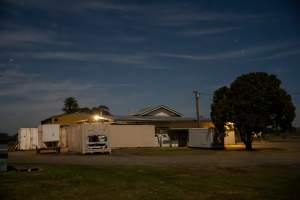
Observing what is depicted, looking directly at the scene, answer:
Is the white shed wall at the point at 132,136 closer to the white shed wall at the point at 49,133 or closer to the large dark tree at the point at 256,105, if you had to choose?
the white shed wall at the point at 49,133

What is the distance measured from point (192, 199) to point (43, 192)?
4882 mm

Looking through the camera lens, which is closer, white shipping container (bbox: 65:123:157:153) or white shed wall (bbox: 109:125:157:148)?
white shipping container (bbox: 65:123:157:153)

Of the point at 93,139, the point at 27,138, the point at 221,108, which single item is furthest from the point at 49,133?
the point at 221,108

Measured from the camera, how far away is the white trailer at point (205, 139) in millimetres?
46062

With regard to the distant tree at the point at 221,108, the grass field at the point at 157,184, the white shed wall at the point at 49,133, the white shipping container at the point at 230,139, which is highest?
the distant tree at the point at 221,108

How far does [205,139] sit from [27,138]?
22.6 meters

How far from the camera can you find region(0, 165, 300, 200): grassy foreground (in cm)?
1221

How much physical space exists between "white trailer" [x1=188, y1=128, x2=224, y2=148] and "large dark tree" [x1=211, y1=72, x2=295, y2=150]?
582 centimetres

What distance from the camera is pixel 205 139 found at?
46.8 metres

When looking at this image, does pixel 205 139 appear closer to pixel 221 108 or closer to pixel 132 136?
pixel 221 108

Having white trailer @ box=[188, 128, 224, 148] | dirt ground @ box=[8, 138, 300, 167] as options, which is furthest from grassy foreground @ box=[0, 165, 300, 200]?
white trailer @ box=[188, 128, 224, 148]

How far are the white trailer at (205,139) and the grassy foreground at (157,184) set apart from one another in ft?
87.3

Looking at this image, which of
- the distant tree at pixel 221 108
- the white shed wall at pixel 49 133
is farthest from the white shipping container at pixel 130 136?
the distant tree at pixel 221 108

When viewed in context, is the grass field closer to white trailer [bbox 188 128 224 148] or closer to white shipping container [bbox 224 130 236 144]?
white trailer [bbox 188 128 224 148]
